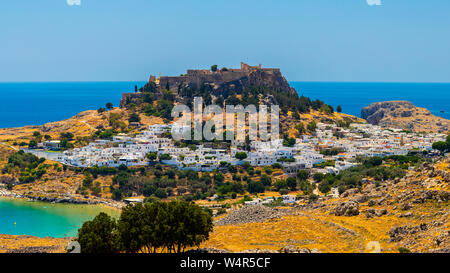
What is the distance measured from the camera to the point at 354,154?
5150 cm

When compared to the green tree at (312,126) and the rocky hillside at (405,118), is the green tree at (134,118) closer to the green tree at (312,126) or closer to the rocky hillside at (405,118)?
the green tree at (312,126)

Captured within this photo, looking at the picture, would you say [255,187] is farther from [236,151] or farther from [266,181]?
[236,151]

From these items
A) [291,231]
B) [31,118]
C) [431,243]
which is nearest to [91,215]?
[291,231]

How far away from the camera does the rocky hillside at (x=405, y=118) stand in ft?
272

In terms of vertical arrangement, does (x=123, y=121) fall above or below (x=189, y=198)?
above

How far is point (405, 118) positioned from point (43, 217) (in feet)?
218

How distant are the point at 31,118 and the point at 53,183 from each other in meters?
69.0

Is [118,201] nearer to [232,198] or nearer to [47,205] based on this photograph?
[47,205]

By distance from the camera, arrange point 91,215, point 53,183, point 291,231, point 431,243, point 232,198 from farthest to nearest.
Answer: point 53,183, point 232,198, point 91,215, point 291,231, point 431,243

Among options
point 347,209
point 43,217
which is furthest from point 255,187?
point 347,209

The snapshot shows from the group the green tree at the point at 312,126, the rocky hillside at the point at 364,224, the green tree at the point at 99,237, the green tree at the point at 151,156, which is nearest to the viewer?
the green tree at the point at 99,237

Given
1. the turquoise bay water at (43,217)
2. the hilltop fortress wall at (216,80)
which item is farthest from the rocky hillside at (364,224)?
the hilltop fortress wall at (216,80)

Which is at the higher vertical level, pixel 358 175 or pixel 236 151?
pixel 236 151

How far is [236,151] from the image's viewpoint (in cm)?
5331
